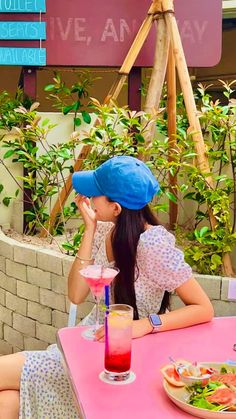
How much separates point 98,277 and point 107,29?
A: 2917 mm

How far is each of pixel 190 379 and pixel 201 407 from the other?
A: 4.8 inches

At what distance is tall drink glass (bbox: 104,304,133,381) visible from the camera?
149cm

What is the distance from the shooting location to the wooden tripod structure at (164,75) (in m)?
3.60

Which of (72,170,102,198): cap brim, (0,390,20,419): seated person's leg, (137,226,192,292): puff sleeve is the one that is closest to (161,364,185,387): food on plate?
(137,226,192,292): puff sleeve

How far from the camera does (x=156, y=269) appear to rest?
199cm

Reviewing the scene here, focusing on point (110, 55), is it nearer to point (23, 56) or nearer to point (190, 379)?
point (23, 56)

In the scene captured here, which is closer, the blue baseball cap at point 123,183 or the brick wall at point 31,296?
the blue baseball cap at point 123,183

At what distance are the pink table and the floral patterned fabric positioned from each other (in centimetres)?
17

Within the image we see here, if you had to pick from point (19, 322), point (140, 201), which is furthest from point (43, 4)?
point (140, 201)

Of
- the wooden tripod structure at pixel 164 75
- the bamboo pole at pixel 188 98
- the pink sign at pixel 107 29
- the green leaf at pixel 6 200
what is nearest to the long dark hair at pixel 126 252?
the bamboo pole at pixel 188 98

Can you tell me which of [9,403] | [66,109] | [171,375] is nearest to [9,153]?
[66,109]

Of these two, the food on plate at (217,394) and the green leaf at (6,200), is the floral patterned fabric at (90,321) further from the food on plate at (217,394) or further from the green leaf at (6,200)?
the green leaf at (6,200)

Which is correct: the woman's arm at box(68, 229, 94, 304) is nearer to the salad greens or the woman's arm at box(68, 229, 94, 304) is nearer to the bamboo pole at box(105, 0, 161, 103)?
the salad greens

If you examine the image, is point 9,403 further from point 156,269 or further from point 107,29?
point 107,29
